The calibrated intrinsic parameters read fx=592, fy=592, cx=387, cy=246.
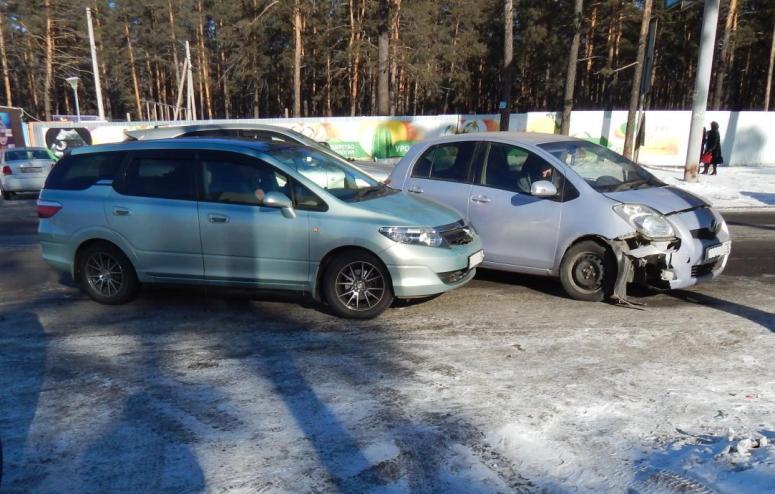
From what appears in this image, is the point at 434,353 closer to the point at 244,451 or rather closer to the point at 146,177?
the point at 244,451

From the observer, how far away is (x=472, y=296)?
261 inches

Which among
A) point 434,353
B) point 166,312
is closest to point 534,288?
point 434,353

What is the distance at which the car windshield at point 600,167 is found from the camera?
6477mm

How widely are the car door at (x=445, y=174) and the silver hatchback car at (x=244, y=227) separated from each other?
2.63 ft

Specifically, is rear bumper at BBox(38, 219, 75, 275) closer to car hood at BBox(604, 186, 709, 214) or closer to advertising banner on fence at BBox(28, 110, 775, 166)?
car hood at BBox(604, 186, 709, 214)

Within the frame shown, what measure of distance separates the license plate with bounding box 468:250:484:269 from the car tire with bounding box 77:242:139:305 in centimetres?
357

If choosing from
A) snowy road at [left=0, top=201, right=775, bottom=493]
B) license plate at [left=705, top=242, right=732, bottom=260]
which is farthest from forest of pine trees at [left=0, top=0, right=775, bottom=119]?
snowy road at [left=0, top=201, right=775, bottom=493]

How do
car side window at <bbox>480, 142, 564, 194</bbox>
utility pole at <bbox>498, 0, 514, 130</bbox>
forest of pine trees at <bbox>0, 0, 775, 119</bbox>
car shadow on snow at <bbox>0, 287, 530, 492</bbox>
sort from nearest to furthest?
car shadow on snow at <bbox>0, 287, 530, 492</bbox>, car side window at <bbox>480, 142, 564, 194</bbox>, utility pole at <bbox>498, 0, 514, 130</bbox>, forest of pine trees at <bbox>0, 0, 775, 119</bbox>

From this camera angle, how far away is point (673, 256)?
5816 mm

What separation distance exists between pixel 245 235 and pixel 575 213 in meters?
3.42

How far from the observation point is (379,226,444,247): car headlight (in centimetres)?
560

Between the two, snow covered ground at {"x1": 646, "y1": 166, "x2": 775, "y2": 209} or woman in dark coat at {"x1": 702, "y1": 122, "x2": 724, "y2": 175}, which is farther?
woman in dark coat at {"x1": 702, "y1": 122, "x2": 724, "y2": 175}

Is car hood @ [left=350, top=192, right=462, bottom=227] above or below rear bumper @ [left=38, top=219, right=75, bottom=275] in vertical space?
above

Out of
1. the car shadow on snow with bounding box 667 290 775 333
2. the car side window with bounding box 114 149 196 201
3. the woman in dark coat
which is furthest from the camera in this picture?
the woman in dark coat
